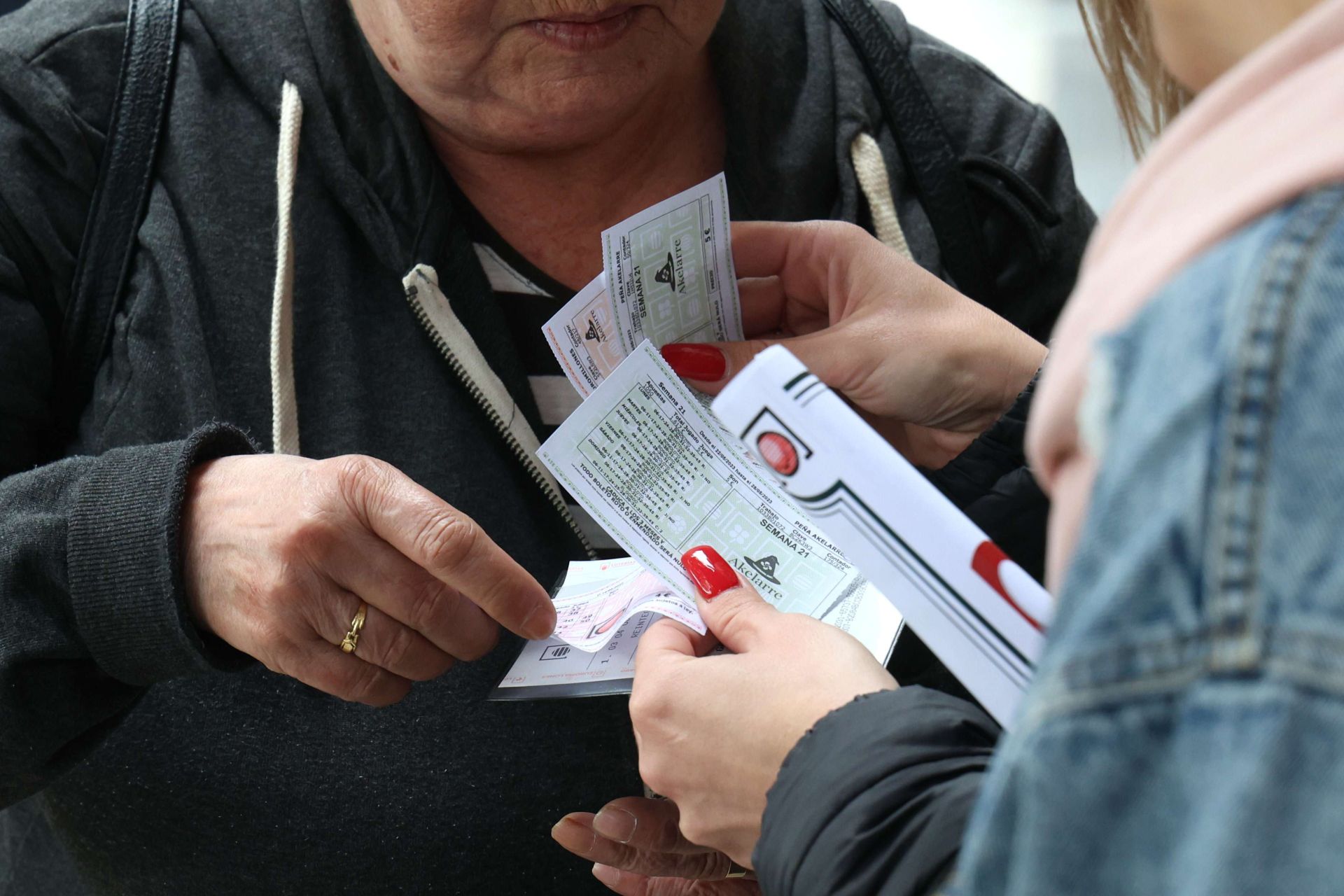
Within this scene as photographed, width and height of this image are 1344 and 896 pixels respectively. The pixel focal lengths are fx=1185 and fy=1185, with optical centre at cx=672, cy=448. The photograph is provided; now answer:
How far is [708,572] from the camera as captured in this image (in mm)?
972

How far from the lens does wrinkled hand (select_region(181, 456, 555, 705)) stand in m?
0.96

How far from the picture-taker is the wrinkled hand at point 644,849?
3.42 feet

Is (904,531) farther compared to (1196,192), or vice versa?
(904,531)

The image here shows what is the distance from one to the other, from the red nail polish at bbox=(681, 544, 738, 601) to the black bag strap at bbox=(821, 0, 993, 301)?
1.73 feet

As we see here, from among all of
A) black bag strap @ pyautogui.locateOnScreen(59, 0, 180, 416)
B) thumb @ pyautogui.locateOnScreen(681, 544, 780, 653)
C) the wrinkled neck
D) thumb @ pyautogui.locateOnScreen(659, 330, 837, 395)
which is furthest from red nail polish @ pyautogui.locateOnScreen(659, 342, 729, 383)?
black bag strap @ pyautogui.locateOnScreen(59, 0, 180, 416)

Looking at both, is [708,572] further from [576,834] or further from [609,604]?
[576,834]

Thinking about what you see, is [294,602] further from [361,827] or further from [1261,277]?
[1261,277]

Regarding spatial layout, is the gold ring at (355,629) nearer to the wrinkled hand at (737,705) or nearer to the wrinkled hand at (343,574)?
the wrinkled hand at (343,574)

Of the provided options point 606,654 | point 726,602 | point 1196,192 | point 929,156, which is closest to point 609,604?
point 606,654

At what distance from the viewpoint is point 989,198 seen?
4.44 feet

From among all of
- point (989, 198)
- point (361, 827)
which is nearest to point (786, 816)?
point (361, 827)

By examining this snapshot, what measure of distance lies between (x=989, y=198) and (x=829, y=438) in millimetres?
820

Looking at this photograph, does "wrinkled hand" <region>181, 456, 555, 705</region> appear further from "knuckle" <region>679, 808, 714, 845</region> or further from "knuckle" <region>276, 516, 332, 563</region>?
"knuckle" <region>679, 808, 714, 845</region>

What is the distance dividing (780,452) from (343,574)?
48 cm
